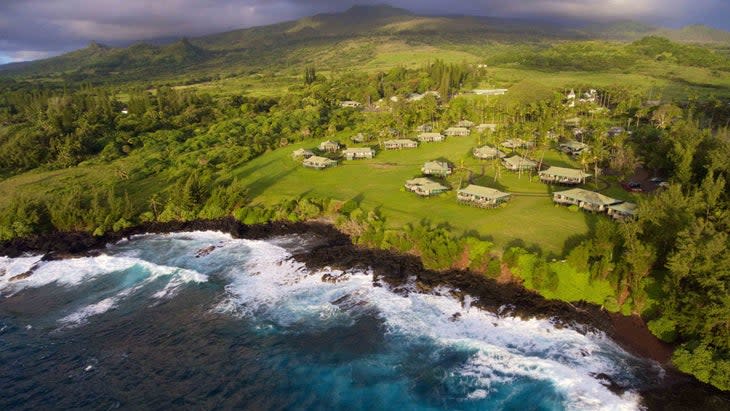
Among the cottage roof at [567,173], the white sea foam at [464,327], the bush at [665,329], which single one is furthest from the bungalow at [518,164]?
the bush at [665,329]

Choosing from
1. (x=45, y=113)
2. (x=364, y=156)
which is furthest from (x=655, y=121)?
(x=45, y=113)

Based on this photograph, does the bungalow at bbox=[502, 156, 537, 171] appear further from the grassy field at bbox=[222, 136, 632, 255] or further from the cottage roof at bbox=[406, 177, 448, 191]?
the cottage roof at bbox=[406, 177, 448, 191]

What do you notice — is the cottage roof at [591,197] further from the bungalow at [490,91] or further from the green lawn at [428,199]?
the bungalow at [490,91]

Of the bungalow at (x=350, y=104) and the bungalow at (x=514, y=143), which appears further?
the bungalow at (x=350, y=104)

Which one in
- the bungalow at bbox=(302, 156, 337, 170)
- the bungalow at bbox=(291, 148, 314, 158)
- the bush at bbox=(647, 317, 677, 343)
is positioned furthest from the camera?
the bungalow at bbox=(291, 148, 314, 158)

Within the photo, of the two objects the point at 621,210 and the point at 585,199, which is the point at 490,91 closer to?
the point at 585,199

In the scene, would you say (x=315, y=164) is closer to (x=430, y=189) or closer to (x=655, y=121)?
(x=430, y=189)

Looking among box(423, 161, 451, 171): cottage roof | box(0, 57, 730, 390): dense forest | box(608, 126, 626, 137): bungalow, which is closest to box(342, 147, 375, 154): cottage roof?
box(0, 57, 730, 390): dense forest
